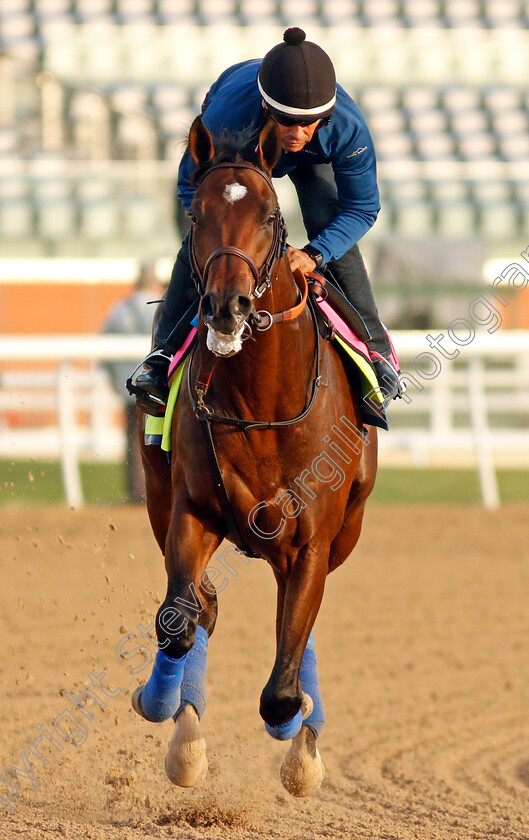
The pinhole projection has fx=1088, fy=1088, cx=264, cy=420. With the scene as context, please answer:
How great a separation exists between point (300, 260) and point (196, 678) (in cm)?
156

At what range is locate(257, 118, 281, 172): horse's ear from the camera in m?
3.18

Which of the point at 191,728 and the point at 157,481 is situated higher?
the point at 157,481

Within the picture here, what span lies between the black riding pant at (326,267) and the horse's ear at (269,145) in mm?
721

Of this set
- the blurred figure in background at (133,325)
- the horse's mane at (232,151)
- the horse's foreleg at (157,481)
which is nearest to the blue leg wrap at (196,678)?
the horse's foreleg at (157,481)

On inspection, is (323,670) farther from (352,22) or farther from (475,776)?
(352,22)

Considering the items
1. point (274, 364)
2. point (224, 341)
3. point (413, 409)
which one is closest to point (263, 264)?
point (224, 341)

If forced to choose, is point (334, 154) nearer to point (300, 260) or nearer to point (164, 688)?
point (300, 260)

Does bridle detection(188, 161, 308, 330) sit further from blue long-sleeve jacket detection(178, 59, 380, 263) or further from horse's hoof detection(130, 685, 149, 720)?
horse's hoof detection(130, 685, 149, 720)

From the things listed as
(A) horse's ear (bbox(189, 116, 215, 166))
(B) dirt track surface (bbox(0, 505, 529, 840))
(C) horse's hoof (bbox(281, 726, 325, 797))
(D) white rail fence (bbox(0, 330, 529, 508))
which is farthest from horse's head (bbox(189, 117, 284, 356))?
(D) white rail fence (bbox(0, 330, 529, 508))

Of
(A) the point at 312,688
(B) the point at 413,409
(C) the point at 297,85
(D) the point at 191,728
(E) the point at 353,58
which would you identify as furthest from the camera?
(E) the point at 353,58

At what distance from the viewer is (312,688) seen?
13.3 feet

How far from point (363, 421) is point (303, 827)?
1.42m

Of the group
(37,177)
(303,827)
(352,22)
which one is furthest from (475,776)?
(352,22)

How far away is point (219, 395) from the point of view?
3.42 meters
